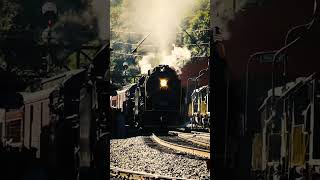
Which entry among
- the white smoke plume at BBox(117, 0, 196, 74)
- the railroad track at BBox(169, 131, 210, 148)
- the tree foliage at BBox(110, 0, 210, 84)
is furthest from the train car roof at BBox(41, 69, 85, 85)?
the railroad track at BBox(169, 131, 210, 148)

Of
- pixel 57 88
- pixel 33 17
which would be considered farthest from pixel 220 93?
pixel 33 17

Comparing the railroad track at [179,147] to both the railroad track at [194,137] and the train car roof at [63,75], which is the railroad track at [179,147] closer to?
the railroad track at [194,137]

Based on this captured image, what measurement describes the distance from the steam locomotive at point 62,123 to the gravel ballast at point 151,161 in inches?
34.3

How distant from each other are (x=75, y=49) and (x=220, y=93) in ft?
4.88

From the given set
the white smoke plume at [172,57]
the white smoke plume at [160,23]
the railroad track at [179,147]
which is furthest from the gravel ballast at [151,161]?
the white smoke plume at [160,23]

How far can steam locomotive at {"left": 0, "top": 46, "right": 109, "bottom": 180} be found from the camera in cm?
375

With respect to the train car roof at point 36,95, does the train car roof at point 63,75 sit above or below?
above

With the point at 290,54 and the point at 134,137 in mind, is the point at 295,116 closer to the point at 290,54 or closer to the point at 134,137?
the point at 290,54

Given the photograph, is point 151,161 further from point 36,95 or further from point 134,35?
point 36,95

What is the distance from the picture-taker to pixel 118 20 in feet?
14.7

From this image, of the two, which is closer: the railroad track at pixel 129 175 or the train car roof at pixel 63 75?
→ the train car roof at pixel 63 75

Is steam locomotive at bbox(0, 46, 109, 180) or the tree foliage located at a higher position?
the tree foliage

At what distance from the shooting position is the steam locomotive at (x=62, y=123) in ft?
12.3

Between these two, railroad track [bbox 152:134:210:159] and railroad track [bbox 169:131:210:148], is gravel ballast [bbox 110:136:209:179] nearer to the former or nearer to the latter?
railroad track [bbox 152:134:210:159]
